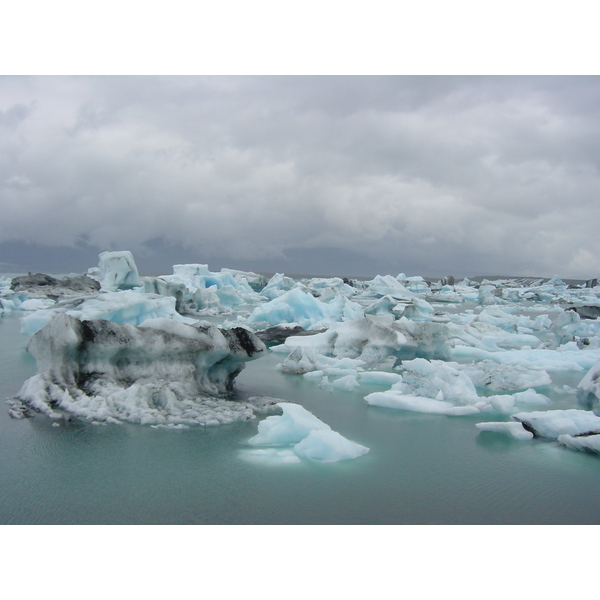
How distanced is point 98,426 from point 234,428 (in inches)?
51.0

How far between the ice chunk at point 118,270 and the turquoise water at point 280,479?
18379 mm

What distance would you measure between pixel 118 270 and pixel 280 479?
21.1 meters

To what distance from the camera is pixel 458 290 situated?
33.9m

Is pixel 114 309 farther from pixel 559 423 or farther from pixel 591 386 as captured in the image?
pixel 591 386

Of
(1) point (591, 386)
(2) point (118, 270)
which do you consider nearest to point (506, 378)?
(1) point (591, 386)

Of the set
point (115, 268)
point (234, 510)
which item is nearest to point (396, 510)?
point (234, 510)

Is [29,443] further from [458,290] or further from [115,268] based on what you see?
[458,290]

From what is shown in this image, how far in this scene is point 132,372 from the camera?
5.68m

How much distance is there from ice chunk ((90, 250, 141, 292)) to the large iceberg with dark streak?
58.8 feet

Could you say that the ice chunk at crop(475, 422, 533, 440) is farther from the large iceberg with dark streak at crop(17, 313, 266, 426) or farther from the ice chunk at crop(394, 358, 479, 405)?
the large iceberg with dark streak at crop(17, 313, 266, 426)

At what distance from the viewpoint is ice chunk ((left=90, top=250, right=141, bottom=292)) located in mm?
22703

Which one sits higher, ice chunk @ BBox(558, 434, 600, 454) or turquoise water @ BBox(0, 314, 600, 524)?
ice chunk @ BBox(558, 434, 600, 454)

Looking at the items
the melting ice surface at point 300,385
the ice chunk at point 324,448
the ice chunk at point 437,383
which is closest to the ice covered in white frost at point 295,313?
the melting ice surface at point 300,385

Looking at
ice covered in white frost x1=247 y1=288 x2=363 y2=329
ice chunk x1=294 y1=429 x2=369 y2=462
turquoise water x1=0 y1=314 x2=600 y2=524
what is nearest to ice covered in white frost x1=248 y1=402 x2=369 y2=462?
ice chunk x1=294 y1=429 x2=369 y2=462
